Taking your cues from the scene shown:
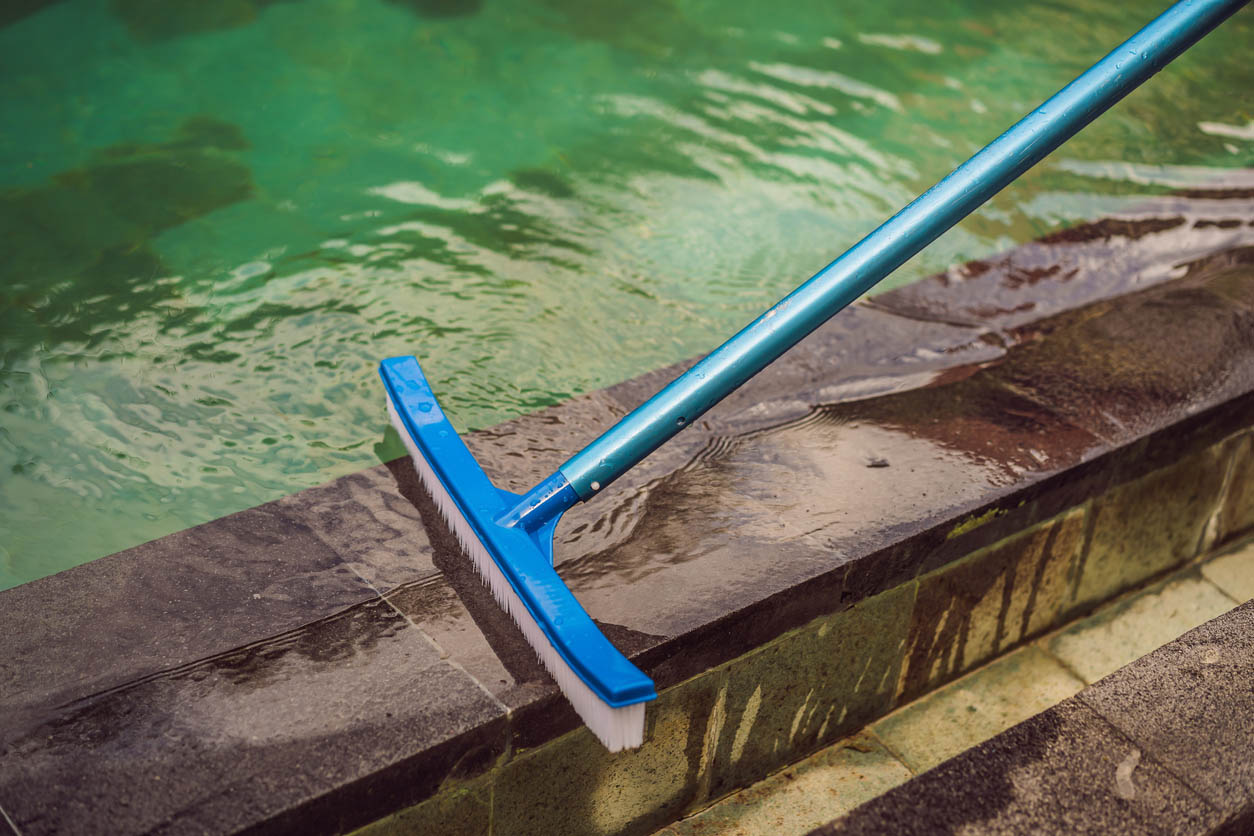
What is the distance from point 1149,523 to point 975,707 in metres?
0.77

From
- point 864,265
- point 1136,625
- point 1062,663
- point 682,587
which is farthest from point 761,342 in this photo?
point 1136,625

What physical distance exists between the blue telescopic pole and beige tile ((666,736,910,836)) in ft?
2.85

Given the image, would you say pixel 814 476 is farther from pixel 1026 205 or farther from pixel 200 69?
pixel 200 69

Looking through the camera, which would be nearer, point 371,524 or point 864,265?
point 864,265

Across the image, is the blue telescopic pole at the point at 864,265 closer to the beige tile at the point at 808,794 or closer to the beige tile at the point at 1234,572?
the beige tile at the point at 808,794

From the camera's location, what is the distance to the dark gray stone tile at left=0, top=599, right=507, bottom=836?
1850 millimetres

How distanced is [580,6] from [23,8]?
Result: 2796mm

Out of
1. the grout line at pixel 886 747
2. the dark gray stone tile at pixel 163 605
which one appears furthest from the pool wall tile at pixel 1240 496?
the dark gray stone tile at pixel 163 605

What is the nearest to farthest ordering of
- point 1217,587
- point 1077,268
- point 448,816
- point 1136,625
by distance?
point 448,816 → point 1136,625 → point 1217,587 → point 1077,268

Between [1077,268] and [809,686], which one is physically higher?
[1077,268]

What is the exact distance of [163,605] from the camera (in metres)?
2.24

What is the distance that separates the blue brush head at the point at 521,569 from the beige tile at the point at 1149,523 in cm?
162

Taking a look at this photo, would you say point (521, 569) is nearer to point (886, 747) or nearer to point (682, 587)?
point (682, 587)

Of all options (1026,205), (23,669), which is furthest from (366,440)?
(1026,205)
